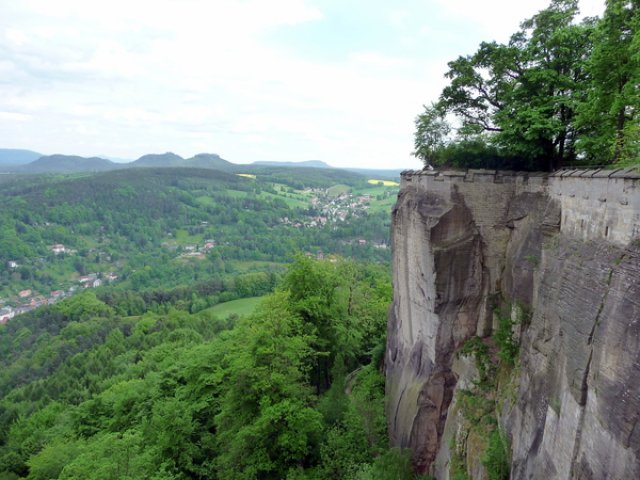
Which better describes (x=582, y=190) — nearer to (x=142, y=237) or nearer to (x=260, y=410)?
(x=260, y=410)

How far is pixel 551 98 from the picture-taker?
14203 mm

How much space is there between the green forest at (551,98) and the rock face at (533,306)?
1.41 meters

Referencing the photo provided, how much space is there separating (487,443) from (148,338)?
5842cm

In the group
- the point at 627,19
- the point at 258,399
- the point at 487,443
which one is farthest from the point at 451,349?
the point at 627,19

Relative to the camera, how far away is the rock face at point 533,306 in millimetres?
8750

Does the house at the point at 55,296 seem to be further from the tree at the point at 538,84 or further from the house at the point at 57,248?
the tree at the point at 538,84

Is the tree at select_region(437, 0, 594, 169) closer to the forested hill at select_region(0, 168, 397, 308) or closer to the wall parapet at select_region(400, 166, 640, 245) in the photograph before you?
the wall parapet at select_region(400, 166, 640, 245)

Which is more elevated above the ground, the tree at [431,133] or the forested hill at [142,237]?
the tree at [431,133]

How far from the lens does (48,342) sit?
7744cm

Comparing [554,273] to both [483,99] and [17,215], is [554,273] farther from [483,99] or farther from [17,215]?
[17,215]

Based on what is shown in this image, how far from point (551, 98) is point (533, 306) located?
6.89 meters

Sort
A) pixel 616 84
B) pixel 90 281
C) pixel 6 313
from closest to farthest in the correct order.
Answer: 1. pixel 616 84
2. pixel 6 313
3. pixel 90 281

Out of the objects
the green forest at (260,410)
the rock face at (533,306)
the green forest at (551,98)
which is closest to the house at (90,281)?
the green forest at (260,410)

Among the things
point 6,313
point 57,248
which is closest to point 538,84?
point 6,313
